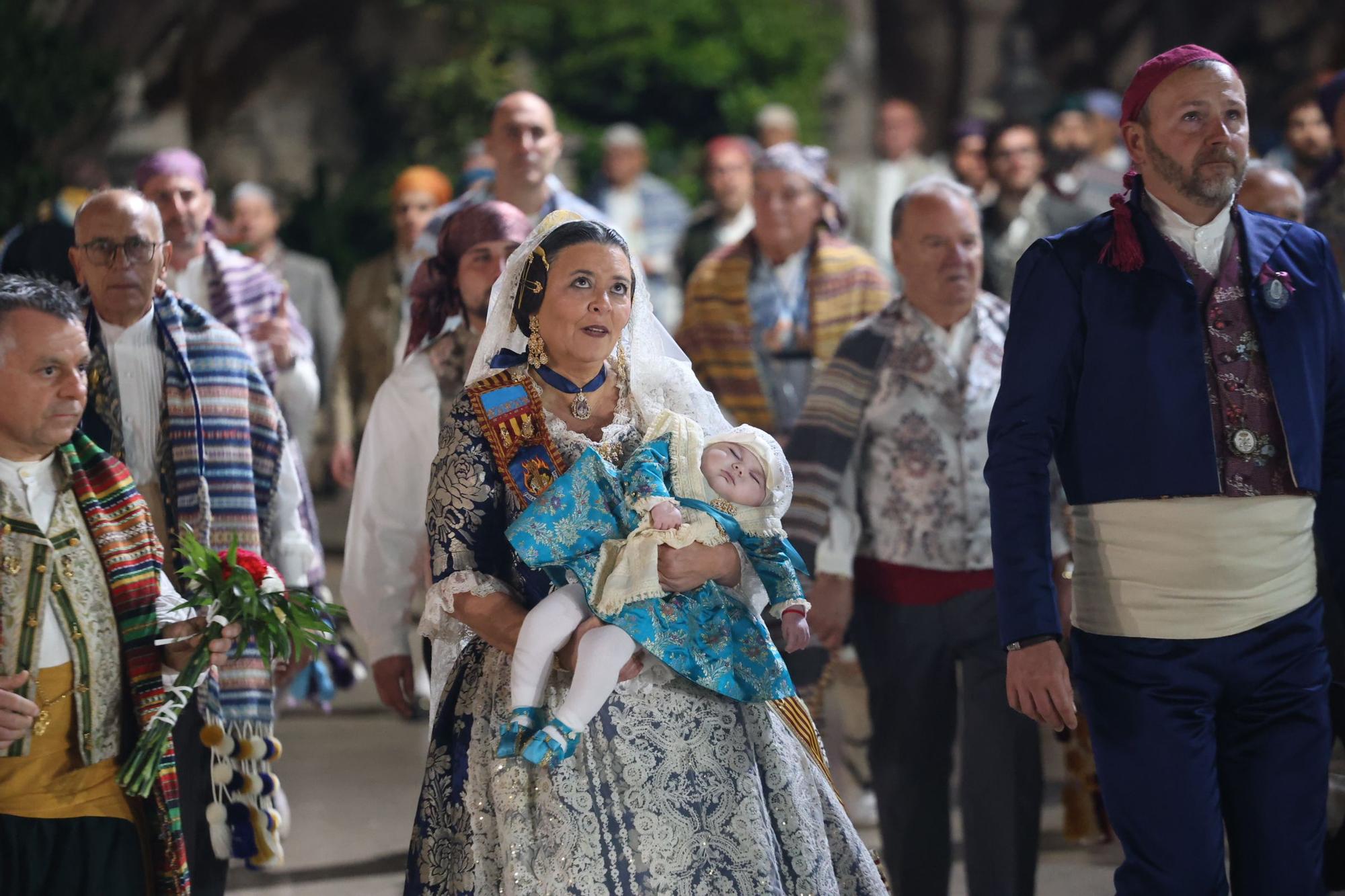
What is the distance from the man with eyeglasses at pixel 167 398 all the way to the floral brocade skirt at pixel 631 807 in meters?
1.06

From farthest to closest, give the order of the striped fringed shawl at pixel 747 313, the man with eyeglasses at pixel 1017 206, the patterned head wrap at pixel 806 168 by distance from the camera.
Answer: the man with eyeglasses at pixel 1017 206
the patterned head wrap at pixel 806 168
the striped fringed shawl at pixel 747 313

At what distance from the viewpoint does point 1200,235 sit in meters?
3.95

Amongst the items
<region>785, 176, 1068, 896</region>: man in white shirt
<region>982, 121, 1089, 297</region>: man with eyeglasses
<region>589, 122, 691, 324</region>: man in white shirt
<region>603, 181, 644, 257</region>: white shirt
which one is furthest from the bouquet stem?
<region>603, 181, 644, 257</region>: white shirt

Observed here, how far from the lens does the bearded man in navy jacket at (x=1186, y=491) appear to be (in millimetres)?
3805

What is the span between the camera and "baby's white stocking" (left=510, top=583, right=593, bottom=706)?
3.61 metres

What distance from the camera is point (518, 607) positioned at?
12.4 ft

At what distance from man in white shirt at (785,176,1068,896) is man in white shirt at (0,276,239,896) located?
71.0 inches

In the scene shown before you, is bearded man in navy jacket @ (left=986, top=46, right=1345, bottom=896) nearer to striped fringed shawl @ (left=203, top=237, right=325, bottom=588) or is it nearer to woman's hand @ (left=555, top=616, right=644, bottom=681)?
woman's hand @ (left=555, top=616, right=644, bottom=681)

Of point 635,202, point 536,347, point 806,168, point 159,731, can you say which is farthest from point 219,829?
point 635,202

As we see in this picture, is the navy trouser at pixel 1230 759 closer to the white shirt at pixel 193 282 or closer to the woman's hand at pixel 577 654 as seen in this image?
the woman's hand at pixel 577 654

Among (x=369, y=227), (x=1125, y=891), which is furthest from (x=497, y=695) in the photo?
(x=369, y=227)

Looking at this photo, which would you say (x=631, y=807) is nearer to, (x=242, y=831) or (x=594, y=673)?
(x=594, y=673)

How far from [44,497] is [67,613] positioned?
26cm

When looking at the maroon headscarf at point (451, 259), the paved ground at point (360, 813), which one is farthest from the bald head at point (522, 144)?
the paved ground at point (360, 813)
